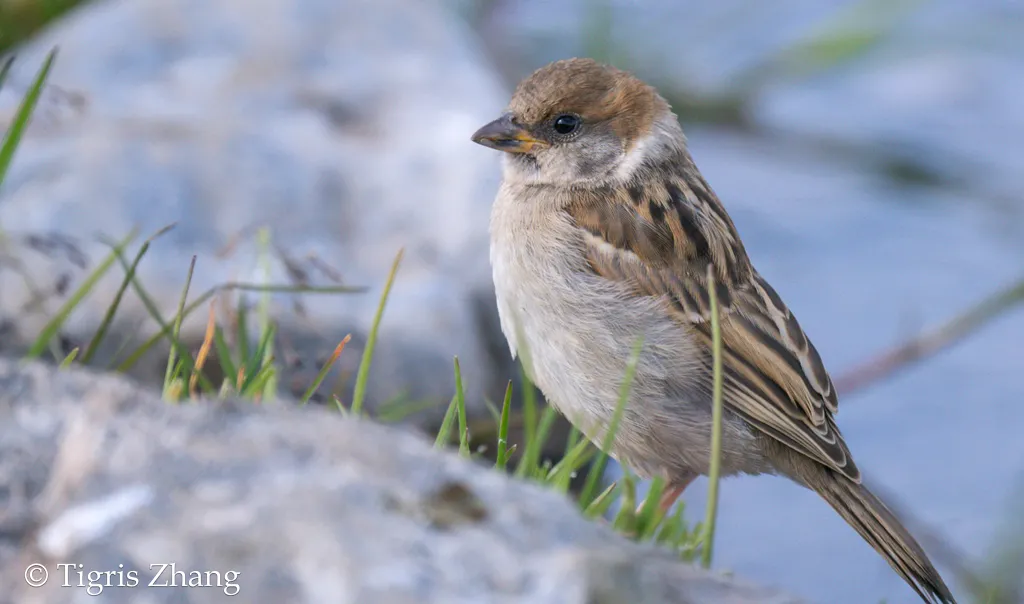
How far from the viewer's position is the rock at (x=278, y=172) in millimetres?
4746

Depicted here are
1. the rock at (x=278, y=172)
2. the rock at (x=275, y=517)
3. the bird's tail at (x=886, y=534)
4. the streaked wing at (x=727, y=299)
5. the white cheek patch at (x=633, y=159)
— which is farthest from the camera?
the rock at (x=278, y=172)

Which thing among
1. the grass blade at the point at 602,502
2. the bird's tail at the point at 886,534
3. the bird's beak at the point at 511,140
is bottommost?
the grass blade at the point at 602,502

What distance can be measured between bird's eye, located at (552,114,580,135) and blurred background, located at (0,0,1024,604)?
2.73 ft

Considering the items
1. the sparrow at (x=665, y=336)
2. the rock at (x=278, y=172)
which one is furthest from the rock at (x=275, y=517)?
the rock at (x=278, y=172)

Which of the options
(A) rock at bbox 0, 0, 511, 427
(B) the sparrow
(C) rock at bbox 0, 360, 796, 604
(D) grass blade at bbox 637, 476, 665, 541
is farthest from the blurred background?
(C) rock at bbox 0, 360, 796, 604

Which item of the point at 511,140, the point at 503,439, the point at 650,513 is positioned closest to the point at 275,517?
the point at 650,513

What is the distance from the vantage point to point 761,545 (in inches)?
217

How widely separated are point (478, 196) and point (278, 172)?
0.85 metres

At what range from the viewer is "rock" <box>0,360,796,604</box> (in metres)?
1.65

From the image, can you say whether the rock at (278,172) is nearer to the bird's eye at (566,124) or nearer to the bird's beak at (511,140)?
the bird's beak at (511,140)

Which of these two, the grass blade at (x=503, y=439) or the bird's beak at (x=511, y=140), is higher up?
the bird's beak at (x=511, y=140)

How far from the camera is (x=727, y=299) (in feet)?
11.7

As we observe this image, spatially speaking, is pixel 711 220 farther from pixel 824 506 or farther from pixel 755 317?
pixel 824 506

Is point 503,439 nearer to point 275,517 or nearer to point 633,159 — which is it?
point 275,517
